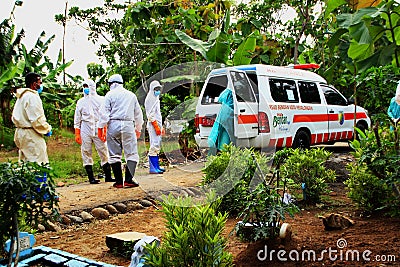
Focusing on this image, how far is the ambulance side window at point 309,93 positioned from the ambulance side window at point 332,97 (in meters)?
0.39

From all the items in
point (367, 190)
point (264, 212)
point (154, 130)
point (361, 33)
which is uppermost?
point (361, 33)

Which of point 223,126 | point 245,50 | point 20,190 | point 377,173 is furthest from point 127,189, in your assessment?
point 377,173

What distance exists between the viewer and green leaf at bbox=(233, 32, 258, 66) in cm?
675

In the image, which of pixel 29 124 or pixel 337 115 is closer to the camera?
pixel 29 124

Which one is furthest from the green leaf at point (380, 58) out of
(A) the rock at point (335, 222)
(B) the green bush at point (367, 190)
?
(A) the rock at point (335, 222)

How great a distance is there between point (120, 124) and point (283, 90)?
3.09 m

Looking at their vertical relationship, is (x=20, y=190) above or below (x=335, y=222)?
above

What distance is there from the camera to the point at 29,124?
199 inches

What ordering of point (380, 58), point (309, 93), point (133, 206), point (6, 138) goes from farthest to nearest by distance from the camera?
point (6, 138) < point (309, 93) < point (133, 206) < point (380, 58)

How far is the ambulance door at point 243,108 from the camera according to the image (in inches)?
192

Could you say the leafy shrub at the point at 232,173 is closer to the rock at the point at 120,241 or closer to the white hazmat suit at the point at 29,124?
the rock at the point at 120,241

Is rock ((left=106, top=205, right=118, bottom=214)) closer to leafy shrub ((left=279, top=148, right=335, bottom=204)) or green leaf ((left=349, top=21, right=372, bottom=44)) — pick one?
leafy shrub ((left=279, top=148, right=335, bottom=204))

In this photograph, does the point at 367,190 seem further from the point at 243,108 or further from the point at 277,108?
the point at 277,108

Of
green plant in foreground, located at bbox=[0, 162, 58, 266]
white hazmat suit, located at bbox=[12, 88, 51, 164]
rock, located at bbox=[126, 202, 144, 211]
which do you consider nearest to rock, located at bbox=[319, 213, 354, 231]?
green plant in foreground, located at bbox=[0, 162, 58, 266]
